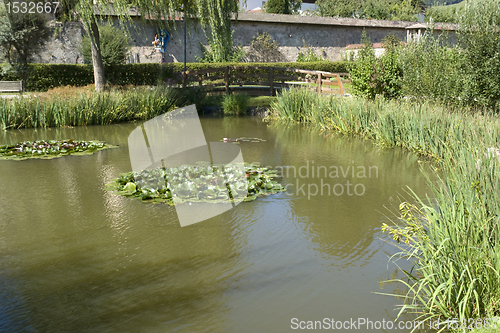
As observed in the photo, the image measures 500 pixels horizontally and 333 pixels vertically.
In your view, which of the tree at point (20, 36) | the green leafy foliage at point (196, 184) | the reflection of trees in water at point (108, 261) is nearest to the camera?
the reflection of trees in water at point (108, 261)

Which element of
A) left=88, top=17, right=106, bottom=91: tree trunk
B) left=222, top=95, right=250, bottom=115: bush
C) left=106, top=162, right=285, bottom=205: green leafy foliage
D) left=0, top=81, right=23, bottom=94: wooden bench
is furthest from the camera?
left=0, top=81, right=23, bottom=94: wooden bench

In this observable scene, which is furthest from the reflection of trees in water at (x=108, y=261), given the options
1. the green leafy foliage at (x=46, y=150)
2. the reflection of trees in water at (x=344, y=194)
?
the green leafy foliage at (x=46, y=150)

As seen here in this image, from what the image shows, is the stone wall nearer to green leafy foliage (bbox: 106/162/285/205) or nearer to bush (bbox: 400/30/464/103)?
bush (bbox: 400/30/464/103)

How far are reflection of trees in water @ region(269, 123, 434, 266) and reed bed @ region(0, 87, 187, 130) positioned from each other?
4.63 m

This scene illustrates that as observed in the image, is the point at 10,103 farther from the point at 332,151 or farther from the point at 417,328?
the point at 417,328

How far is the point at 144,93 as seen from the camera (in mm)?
12945

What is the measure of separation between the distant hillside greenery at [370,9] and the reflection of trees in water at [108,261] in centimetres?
3412

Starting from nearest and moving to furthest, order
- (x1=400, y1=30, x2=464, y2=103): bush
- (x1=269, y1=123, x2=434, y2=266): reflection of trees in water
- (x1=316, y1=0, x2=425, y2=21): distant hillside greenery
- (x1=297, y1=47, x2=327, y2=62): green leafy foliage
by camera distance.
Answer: (x1=269, y1=123, x2=434, y2=266): reflection of trees in water < (x1=400, y1=30, x2=464, y2=103): bush < (x1=297, y1=47, x2=327, y2=62): green leafy foliage < (x1=316, y1=0, x2=425, y2=21): distant hillside greenery

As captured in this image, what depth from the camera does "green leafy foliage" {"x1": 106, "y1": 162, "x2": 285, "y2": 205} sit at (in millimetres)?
5469

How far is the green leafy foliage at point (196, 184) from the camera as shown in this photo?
5.47 metres

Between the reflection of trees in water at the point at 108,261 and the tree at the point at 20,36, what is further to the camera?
the tree at the point at 20,36

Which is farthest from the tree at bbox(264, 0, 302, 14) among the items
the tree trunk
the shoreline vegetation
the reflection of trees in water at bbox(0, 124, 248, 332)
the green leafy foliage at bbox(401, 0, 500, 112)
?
the reflection of trees in water at bbox(0, 124, 248, 332)

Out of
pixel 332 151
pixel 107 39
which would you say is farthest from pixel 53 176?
pixel 107 39

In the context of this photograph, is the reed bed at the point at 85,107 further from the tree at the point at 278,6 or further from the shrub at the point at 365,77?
the tree at the point at 278,6
